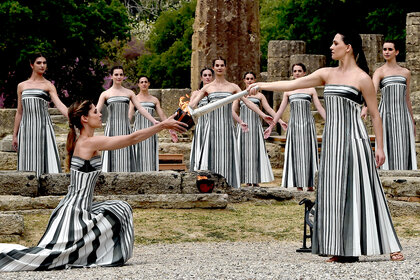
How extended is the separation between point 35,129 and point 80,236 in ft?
20.8

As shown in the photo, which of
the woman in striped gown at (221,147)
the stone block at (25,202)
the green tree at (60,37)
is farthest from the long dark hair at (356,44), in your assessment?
the green tree at (60,37)

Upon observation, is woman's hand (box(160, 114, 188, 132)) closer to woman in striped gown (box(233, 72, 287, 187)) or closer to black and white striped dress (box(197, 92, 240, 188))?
black and white striped dress (box(197, 92, 240, 188))

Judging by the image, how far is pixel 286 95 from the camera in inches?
651

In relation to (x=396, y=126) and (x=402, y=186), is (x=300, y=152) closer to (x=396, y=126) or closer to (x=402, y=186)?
(x=396, y=126)

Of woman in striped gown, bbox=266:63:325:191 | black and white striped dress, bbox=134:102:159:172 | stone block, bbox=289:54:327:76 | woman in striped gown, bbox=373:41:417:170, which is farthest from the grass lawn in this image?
stone block, bbox=289:54:327:76

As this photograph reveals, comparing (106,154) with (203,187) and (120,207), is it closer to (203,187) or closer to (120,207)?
(203,187)

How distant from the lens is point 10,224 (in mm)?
11039

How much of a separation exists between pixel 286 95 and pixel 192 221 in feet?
15.1

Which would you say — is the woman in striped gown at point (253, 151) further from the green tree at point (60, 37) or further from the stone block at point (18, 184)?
the green tree at point (60, 37)

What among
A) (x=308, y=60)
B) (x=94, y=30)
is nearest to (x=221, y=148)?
(x=308, y=60)

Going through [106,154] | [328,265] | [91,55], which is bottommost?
[328,265]

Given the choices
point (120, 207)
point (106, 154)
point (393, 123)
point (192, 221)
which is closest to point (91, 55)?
point (106, 154)

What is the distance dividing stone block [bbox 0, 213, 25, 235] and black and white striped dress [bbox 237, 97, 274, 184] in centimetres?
716

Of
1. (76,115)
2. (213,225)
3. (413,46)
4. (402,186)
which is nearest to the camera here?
(76,115)
